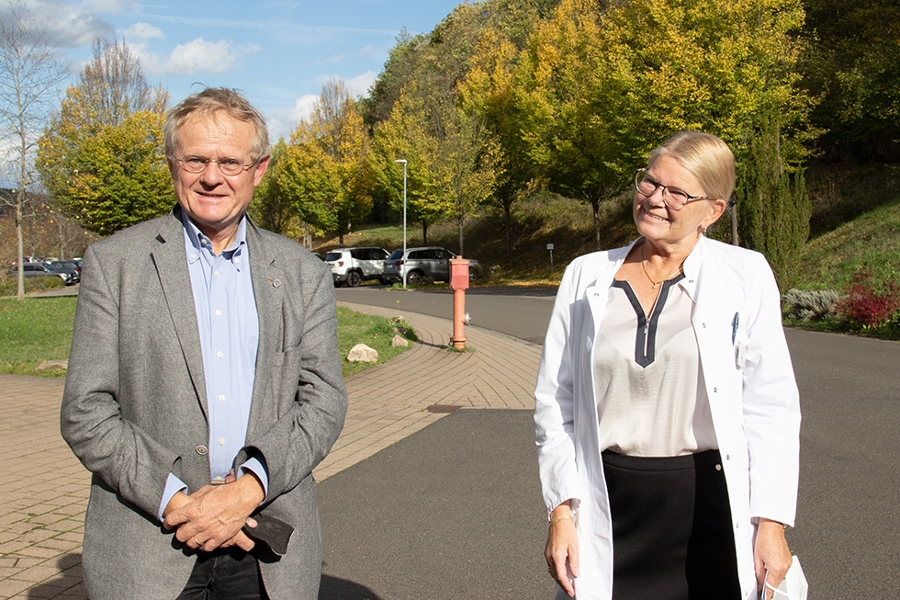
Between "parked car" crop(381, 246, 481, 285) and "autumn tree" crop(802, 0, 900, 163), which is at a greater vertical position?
"autumn tree" crop(802, 0, 900, 163)

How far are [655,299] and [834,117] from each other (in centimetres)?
2987

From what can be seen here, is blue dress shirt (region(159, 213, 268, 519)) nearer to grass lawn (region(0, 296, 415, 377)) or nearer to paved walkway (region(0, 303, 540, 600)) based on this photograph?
paved walkway (region(0, 303, 540, 600))

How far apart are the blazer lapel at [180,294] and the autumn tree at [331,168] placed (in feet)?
157

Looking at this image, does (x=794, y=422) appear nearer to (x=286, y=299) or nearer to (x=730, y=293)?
(x=730, y=293)

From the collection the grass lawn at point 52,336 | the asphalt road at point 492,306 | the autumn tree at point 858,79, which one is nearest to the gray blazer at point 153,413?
the grass lawn at point 52,336

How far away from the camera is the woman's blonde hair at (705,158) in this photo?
2.43 meters

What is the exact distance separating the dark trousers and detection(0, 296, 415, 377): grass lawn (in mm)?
8049

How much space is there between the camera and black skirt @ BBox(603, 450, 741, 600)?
88.7 inches

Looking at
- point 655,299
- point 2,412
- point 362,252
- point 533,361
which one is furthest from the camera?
point 362,252

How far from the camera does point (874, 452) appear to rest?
6.52m

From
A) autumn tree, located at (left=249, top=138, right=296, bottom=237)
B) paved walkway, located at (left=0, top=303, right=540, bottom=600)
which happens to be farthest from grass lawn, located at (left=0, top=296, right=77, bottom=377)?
autumn tree, located at (left=249, top=138, right=296, bottom=237)

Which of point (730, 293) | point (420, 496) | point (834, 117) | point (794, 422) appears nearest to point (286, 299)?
point (730, 293)

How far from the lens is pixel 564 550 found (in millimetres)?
2307

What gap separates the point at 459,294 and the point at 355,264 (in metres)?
25.6
